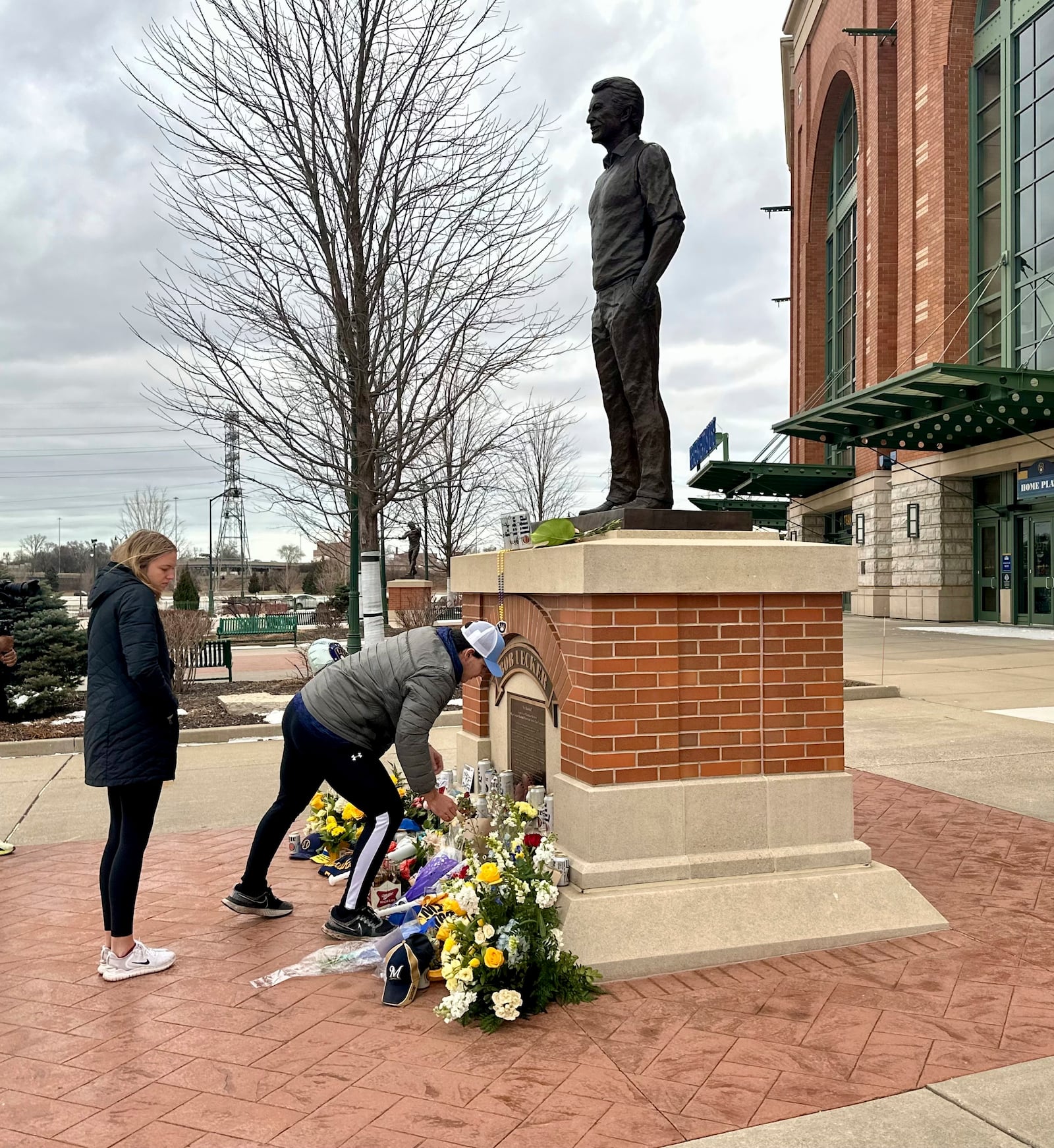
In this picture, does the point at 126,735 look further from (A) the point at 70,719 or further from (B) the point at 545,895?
(A) the point at 70,719

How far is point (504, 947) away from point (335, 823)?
2069 mm

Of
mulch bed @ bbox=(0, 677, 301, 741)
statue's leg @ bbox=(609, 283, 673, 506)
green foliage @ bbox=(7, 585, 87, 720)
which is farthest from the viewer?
green foliage @ bbox=(7, 585, 87, 720)

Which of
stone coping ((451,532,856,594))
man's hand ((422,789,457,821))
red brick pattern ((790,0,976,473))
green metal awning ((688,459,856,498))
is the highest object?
red brick pattern ((790,0,976,473))

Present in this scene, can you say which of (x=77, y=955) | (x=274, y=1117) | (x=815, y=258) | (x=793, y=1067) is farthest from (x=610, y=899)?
(x=815, y=258)

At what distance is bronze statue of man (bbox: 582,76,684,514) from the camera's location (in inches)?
204

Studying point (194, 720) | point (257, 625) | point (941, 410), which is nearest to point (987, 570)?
point (941, 410)

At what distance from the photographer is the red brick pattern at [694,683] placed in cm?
448

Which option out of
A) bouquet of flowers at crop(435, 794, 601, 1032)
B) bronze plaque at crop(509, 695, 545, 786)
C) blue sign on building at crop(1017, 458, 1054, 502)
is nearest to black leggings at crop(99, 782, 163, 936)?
bouquet of flowers at crop(435, 794, 601, 1032)

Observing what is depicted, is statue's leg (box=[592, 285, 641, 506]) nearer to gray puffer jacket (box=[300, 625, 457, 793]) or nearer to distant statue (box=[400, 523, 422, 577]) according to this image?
gray puffer jacket (box=[300, 625, 457, 793])

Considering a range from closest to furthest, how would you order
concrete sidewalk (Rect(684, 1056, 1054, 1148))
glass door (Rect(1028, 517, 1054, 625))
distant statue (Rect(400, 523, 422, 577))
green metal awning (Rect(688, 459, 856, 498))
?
concrete sidewalk (Rect(684, 1056, 1054, 1148)) < glass door (Rect(1028, 517, 1054, 625)) < distant statue (Rect(400, 523, 422, 577)) < green metal awning (Rect(688, 459, 856, 498))

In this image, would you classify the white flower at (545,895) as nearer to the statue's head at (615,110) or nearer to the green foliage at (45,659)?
the statue's head at (615,110)

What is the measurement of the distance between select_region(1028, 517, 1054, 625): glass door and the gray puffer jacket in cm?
2318

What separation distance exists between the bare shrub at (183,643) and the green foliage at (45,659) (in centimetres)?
119

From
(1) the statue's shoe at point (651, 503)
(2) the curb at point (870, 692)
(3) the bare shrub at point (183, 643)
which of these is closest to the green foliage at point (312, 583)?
(3) the bare shrub at point (183, 643)
